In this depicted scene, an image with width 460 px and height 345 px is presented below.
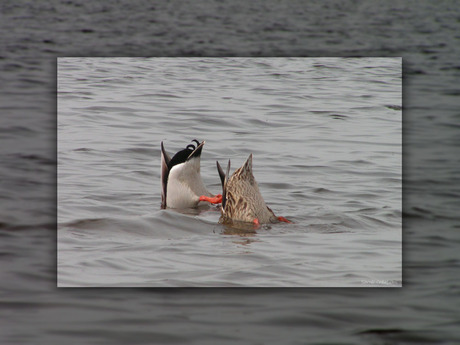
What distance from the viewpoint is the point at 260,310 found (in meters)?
5.17

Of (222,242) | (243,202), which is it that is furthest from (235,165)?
(222,242)

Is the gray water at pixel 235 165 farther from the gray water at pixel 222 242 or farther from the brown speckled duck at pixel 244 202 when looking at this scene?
the brown speckled duck at pixel 244 202

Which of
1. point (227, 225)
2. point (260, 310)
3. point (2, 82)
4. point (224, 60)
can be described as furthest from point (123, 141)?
point (224, 60)

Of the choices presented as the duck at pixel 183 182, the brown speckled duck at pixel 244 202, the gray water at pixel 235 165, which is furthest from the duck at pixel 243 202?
the duck at pixel 183 182

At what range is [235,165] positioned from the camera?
11672mm

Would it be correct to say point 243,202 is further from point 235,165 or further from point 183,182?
point 235,165

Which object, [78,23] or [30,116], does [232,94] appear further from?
[78,23]

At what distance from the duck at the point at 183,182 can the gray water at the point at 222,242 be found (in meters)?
0.29

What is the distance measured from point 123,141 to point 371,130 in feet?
15.2

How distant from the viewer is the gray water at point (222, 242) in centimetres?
485

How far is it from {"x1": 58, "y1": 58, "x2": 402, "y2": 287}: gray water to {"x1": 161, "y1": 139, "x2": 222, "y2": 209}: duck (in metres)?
0.22

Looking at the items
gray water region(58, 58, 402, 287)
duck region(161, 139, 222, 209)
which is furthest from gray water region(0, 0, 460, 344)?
duck region(161, 139, 222, 209)

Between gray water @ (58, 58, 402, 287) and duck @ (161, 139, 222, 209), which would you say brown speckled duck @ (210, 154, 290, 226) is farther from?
duck @ (161, 139, 222, 209)

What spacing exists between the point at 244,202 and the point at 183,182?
149 cm
